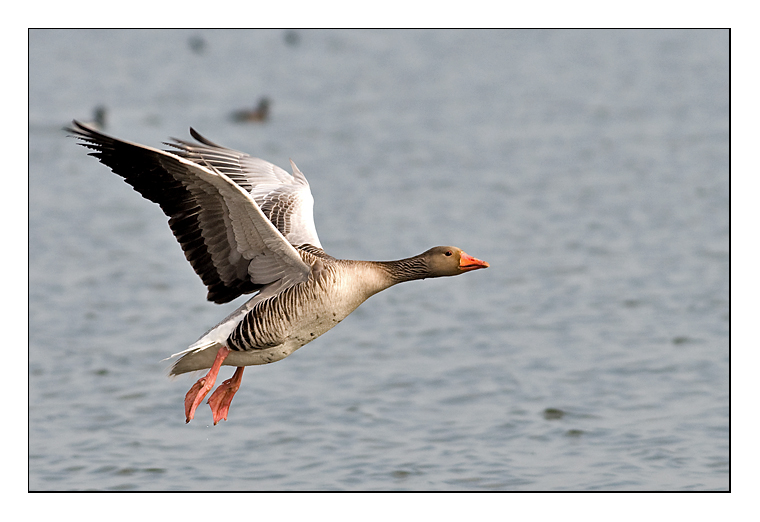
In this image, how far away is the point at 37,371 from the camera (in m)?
12.8

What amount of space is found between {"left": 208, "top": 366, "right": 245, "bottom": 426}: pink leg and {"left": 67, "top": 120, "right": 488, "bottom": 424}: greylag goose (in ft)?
1.19

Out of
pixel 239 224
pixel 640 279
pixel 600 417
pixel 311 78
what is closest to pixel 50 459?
pixel 239 224

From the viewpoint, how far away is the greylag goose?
7.47 m

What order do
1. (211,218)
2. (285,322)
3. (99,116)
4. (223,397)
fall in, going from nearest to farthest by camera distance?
1. (211,218)
2. (285,322)
3. (223,397)
4. (99,116)

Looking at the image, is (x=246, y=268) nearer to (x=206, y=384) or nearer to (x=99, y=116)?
(x=206, y=384)

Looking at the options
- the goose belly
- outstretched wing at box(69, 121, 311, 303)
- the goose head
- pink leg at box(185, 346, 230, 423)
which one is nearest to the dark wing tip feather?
outstretched wing at box(69, 121, 311, 303)

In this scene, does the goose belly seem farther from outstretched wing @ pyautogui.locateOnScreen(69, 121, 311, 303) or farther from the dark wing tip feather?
the dark wing tip feather

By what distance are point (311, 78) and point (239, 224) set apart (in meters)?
19.9

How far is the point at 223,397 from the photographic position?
8945 mm

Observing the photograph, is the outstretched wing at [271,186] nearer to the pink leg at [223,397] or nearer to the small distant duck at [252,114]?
the pink leg at [223,397]

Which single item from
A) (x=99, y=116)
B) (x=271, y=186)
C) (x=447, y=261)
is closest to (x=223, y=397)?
(x=271, y=186)

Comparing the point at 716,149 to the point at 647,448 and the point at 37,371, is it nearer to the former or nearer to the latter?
the point at 647,448

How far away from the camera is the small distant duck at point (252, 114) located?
2327 centimetres

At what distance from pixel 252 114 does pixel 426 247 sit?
8100 millimetres
